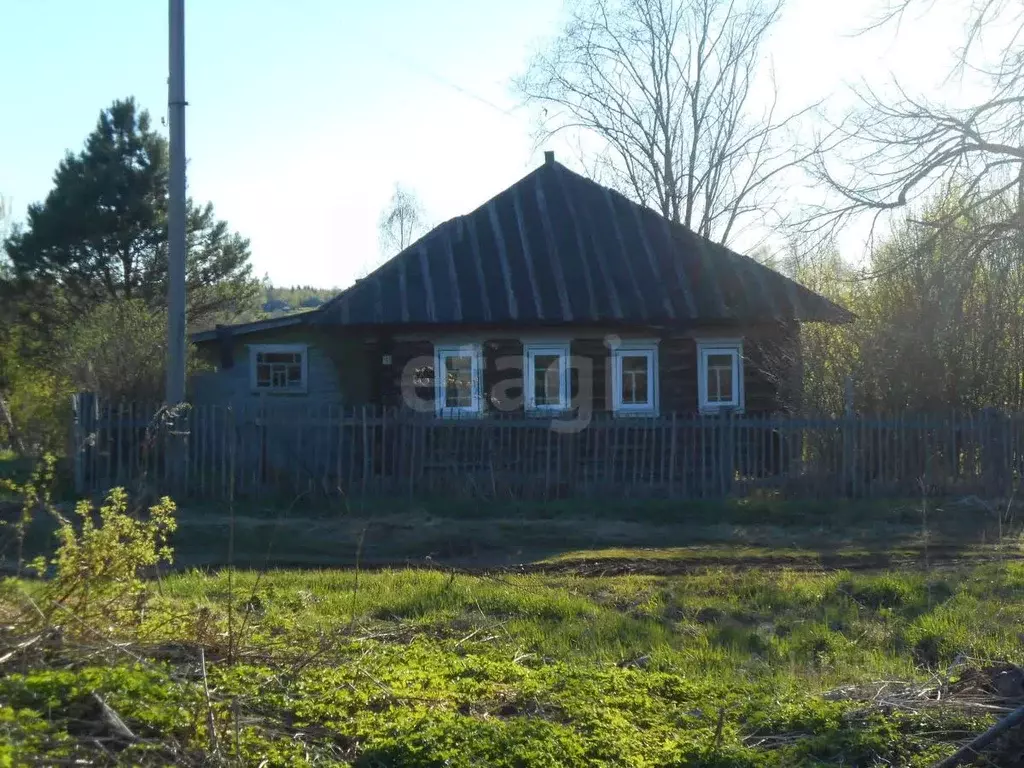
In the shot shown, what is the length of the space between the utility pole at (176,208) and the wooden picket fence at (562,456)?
108cm

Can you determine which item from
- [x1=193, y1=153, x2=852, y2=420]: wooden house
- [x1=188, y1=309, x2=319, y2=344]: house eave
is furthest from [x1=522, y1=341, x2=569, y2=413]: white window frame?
[x1=188, y1=309, x2=319, y2=344]: house eave

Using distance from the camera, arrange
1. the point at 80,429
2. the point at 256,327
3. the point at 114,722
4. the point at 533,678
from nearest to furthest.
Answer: the point at 114,722 → the point at 533,678 → the point at 80,429 → the point at 256,327

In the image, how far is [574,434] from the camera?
15438 millimetres

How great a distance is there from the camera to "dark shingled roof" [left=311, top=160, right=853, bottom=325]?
59.1 feet

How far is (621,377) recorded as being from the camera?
18.7m

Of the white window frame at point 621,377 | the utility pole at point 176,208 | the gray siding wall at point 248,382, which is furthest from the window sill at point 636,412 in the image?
the utility pole at point 176,208

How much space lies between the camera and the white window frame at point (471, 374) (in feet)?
60.8

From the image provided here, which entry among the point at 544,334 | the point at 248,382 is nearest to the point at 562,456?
the point at 544,334

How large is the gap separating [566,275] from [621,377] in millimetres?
2089

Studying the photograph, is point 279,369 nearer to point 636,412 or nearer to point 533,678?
point 636,412

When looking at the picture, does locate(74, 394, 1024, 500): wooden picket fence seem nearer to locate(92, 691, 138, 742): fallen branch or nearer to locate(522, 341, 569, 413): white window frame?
locate(522, 341, 569, 413): white window frame

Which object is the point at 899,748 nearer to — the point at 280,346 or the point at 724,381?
the point at 724,381

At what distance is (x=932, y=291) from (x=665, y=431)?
5.07 metres

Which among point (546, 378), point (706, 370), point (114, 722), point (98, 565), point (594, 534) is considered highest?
point (706, 370)
